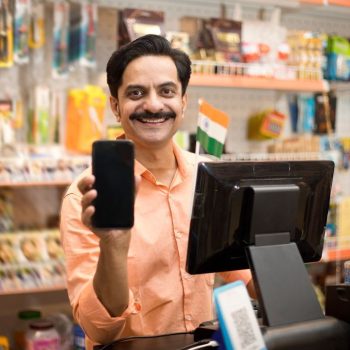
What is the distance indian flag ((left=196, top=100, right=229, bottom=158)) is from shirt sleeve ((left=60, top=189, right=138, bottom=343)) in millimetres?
385

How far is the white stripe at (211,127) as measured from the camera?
6.37 ft

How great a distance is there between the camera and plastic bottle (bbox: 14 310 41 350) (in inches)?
131

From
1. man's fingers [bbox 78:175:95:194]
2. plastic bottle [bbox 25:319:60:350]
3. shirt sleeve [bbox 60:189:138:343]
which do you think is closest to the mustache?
shirt sleeve [bbox 60:189:138:343]

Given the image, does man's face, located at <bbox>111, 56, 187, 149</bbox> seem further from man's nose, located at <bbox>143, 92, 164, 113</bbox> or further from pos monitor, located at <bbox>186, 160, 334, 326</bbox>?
pos monitor, located at <bbox>186, 160, 334, 326</bbox>

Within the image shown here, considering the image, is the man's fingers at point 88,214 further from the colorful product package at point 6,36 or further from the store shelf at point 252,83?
the store shelf at point 252,83

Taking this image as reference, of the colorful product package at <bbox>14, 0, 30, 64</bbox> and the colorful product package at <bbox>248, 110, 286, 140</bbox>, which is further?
the colorful product package at <bbox>248, 110, 286, 140</bbox>

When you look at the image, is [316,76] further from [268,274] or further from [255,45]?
[268,274]

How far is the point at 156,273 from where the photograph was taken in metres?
1.96

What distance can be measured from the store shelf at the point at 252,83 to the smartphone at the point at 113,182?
1.99m

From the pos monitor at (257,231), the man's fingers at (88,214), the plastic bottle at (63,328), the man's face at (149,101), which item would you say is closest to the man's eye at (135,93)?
the man's face at (149,101)

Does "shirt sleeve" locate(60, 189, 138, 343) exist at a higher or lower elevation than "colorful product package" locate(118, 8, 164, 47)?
lower

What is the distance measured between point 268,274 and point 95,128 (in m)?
1.95

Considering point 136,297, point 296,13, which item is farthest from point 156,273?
point 296,13

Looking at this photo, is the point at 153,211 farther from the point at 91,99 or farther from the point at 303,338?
the point at 91,99
